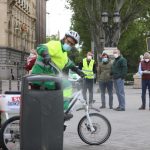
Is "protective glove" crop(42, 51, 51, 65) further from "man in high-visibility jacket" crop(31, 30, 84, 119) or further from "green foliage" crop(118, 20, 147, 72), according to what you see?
"green foliage" crop(118, 20, 147, 72)

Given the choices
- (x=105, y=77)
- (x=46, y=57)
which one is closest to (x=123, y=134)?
(x=46, y=57)

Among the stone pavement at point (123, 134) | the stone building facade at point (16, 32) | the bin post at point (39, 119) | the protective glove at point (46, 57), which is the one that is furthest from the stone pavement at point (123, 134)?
the stone building facade at point (16, 32)

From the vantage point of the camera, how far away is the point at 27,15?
10006 centimetres

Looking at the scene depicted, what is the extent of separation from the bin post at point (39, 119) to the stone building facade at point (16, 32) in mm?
51568

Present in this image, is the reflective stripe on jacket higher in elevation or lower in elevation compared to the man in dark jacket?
higher

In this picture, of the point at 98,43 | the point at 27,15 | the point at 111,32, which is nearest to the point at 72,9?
the point at 98,43

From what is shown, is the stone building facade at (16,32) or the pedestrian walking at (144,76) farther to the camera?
Result: the stone building facade at (16,32)

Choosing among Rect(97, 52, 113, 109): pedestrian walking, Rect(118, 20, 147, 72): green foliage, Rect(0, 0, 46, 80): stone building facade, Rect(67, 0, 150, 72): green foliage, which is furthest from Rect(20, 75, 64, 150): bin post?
Rect(118, 20, 147, 72): green foliage

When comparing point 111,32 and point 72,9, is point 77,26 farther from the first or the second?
point 111,32

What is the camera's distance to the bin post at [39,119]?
7305 mm

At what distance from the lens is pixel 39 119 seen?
288 inches

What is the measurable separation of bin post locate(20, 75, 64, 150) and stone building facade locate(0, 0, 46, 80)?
51.6 metres

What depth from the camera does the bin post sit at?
24.0ft

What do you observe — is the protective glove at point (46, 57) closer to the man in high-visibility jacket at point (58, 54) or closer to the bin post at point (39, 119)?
the man in high-visibility jacket at point (58, 54)
